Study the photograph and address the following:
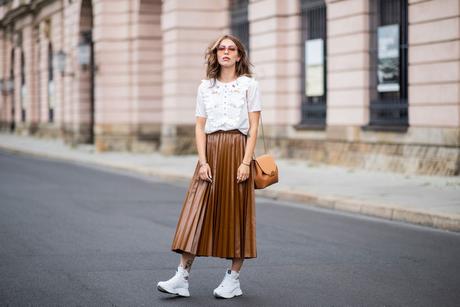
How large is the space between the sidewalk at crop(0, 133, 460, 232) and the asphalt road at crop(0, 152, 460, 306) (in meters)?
0.31

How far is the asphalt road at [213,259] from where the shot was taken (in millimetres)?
6711

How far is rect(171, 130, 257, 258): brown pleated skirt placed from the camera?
21.5 ft

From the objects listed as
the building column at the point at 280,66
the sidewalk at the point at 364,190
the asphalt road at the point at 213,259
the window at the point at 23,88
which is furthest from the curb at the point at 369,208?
the window at the point at 23,88

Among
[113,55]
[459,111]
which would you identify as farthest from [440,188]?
[113,55]

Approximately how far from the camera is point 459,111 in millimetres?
16453

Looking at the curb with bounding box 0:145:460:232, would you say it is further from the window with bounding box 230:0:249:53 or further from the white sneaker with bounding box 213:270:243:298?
the window with bounding box 230:0:249:53

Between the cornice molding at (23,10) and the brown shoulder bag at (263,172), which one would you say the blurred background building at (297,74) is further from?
the brown shoulder bag at (263,172)

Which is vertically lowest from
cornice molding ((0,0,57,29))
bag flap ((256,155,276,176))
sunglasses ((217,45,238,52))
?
bag flap ((256,155,276,176))

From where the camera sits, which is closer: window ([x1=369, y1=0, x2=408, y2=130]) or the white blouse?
the white blouse

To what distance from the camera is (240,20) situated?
24.7 m

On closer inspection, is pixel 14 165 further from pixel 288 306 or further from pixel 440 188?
pixel 288 306

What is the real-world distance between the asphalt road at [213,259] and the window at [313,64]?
766cm

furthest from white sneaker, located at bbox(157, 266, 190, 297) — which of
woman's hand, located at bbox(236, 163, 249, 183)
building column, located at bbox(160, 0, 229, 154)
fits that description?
building column, located at bbox(160, 0, 229, 154)

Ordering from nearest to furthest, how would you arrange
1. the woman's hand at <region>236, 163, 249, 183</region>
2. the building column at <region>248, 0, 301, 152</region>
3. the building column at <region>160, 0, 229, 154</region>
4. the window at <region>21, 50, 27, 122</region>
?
1. the woman's hand at <region>236, 163, 249, 183</region>
2. the building column at <region>248, 0, 301, 152</region>
3. the building column at <region>160, 0, 229, 154</region>
4. the window at <region>21, 50, 27, 122</region>
